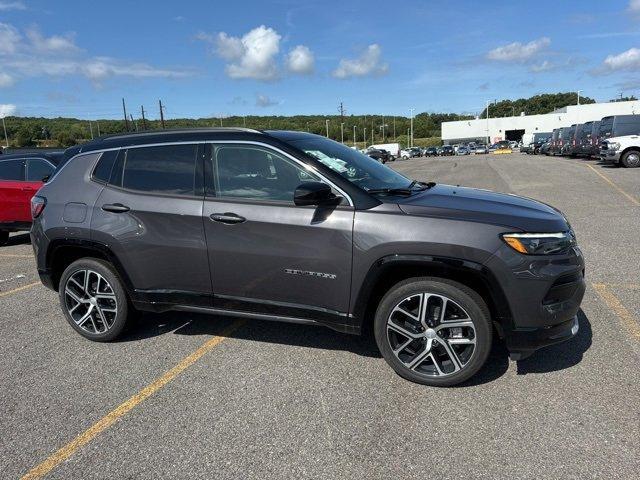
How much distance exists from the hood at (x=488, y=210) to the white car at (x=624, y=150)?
65.7 ft

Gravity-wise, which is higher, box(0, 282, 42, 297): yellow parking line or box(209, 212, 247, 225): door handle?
box(209, 212, 247, 225): door handle

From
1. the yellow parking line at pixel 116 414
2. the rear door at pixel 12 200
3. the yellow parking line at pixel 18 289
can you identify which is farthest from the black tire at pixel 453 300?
the rear door at pixel 12 200

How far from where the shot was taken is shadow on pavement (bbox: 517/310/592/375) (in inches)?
148

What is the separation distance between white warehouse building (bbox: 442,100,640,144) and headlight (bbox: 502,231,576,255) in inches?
3856

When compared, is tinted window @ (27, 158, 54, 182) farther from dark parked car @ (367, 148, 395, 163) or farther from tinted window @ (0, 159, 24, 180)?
dark parked car @ (367, 148, 395, 163)

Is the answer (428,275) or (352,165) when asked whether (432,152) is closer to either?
(352,165)

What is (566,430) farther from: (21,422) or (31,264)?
(31,264)

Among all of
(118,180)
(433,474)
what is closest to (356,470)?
(433,474)

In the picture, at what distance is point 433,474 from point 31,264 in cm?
756

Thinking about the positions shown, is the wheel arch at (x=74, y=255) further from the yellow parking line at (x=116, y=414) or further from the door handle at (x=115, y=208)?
the yellow parking line at (x=116, y=414)

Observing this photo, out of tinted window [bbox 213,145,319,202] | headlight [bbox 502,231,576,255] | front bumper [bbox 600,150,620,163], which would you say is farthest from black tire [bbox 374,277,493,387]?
front bumper [bbox 600,150,620,163]

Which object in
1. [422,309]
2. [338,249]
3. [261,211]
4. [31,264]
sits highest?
[261,211]

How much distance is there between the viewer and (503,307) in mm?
3344

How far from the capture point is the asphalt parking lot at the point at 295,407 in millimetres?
2781
